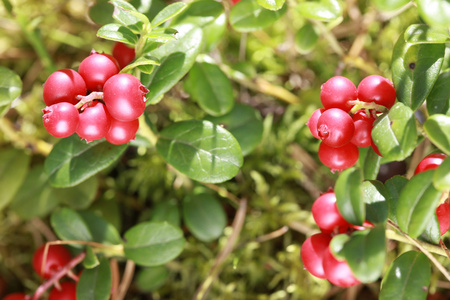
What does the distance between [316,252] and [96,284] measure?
0.82m

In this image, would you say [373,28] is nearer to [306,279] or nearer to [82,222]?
[306,279]

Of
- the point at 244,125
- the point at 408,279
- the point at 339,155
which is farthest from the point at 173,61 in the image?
the point at 408,279

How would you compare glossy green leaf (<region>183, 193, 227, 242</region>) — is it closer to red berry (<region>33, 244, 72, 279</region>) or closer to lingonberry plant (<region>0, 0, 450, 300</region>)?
lingonberry plant (<region>0, 0, 450, 300</region>)

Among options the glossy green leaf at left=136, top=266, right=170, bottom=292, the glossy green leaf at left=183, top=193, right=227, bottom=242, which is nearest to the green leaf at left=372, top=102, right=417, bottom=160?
the glossy green leaf at left=183, top=193, right=227, bottom=242

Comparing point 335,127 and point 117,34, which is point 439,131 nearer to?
point 335,127

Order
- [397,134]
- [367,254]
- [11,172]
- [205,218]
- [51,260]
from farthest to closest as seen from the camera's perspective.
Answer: [11,172]
[205,218]
[51,260]
[397,134]
[367,254]

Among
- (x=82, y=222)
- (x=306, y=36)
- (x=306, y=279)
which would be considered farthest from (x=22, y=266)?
(x=306, y=36)

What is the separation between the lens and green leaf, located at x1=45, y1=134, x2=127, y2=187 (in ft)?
4.64

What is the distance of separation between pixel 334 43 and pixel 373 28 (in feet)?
2.04

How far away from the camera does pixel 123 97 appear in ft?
3.48

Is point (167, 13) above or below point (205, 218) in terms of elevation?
above

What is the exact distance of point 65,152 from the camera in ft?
4.80

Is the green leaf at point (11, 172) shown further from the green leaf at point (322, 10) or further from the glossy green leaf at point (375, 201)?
the glossy green leaf at point (375, 201)

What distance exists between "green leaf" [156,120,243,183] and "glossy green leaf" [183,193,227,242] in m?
0.53
